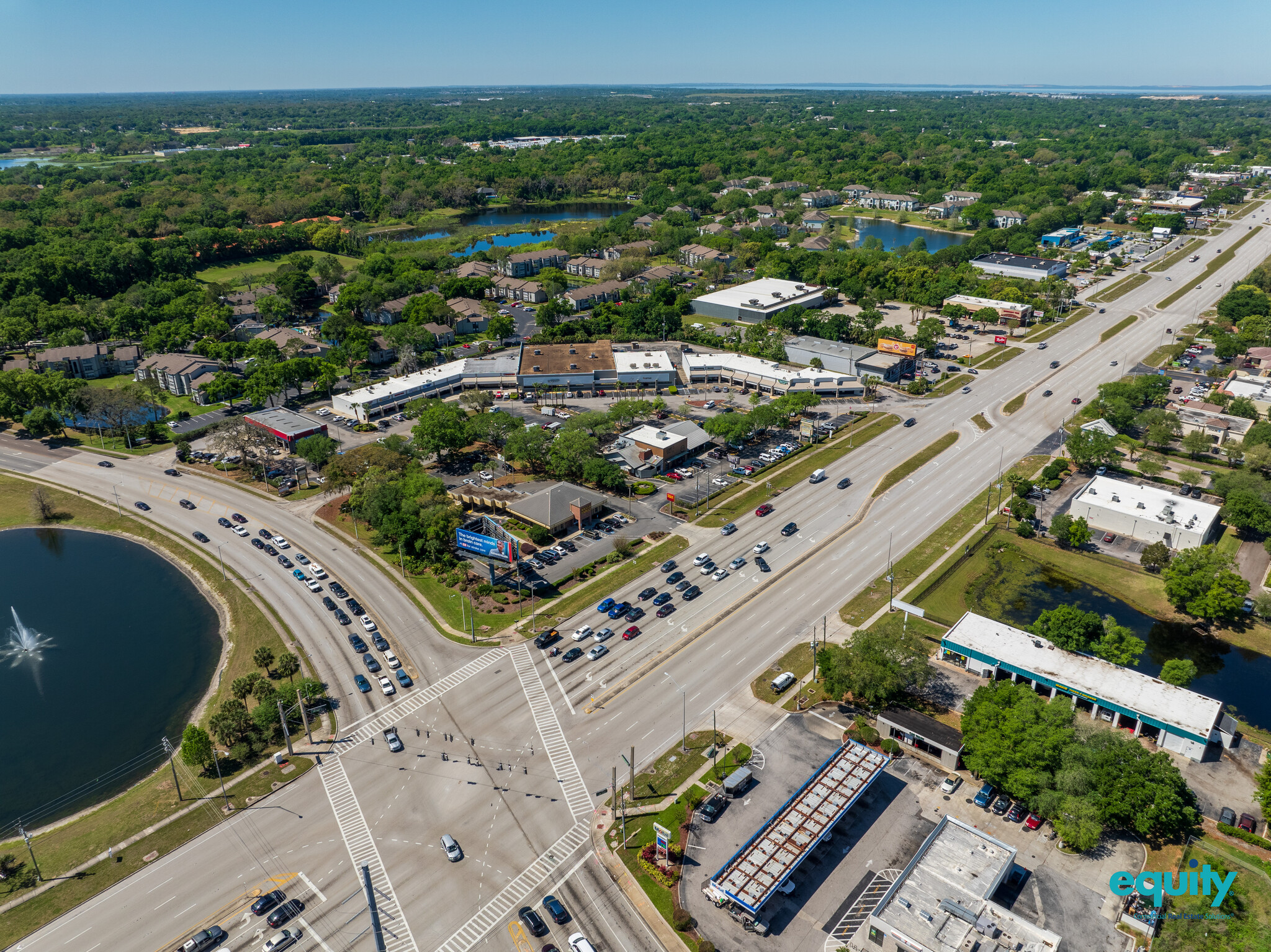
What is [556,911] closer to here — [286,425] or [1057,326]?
[286,425]

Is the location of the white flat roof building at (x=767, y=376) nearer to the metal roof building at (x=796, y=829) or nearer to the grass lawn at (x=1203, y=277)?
the metal roof building at (x=796, y=829)

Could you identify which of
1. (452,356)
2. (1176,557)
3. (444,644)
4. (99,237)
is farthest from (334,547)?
(99,237)

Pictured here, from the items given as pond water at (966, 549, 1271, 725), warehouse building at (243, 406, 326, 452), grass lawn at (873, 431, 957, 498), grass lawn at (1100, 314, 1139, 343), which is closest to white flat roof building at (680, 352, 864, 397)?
grass lawn at (873, 431, 957, 498)

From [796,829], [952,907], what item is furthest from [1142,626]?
[796,829]

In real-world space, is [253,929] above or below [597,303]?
below

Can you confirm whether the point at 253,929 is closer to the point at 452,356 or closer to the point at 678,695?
the point at 678,695
